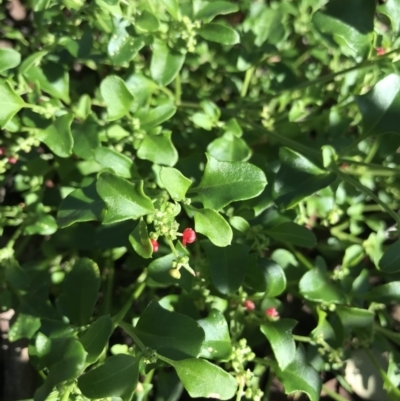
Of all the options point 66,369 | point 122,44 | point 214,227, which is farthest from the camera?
point 122,44

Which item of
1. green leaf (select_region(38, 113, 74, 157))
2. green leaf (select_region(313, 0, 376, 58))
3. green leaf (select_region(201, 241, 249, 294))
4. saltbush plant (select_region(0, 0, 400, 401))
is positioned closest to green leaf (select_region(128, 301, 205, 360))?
saltbush plant (select_region(0, 0, 400, 401))

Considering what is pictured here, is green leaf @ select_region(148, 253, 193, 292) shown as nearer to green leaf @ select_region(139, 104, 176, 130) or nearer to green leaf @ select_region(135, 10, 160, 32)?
green leaf @ select_region(139, 104, 176, 130)

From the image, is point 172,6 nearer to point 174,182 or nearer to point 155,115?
point 155,115

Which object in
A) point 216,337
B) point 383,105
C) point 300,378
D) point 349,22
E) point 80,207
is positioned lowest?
point 300,378

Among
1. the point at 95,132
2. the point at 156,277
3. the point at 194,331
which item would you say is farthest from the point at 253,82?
the point at 194,331

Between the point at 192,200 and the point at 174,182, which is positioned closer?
the point at 174,182

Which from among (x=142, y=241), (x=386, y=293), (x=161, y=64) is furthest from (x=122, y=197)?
(x=386, y=293)
